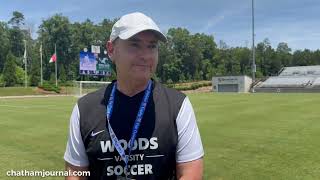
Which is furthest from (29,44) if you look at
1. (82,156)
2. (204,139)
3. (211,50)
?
(82,156)

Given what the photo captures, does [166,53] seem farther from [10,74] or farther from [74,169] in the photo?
[74,169]

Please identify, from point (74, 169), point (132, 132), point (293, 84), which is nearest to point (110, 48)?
point (132, 132)

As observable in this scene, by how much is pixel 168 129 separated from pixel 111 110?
1.25 ft

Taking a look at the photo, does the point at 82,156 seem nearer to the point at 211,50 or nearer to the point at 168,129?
the point at 168,129

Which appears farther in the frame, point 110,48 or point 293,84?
point 293,84

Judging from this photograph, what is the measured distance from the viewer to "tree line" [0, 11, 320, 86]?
406 ft

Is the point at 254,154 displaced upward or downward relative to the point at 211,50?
downward

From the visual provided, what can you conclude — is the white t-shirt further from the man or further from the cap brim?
the cap brim

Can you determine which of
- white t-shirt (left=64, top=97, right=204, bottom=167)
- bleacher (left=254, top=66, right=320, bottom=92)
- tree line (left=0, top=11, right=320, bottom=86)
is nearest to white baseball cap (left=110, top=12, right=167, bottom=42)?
white t-shirt (left=64, top=97, right=204, bottom=167)

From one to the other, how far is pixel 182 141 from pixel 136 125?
313mm

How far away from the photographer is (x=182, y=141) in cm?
292

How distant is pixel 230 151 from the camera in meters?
11.1

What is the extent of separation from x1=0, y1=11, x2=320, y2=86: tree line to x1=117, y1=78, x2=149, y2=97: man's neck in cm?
11334

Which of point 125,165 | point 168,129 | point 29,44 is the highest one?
point 29,44
